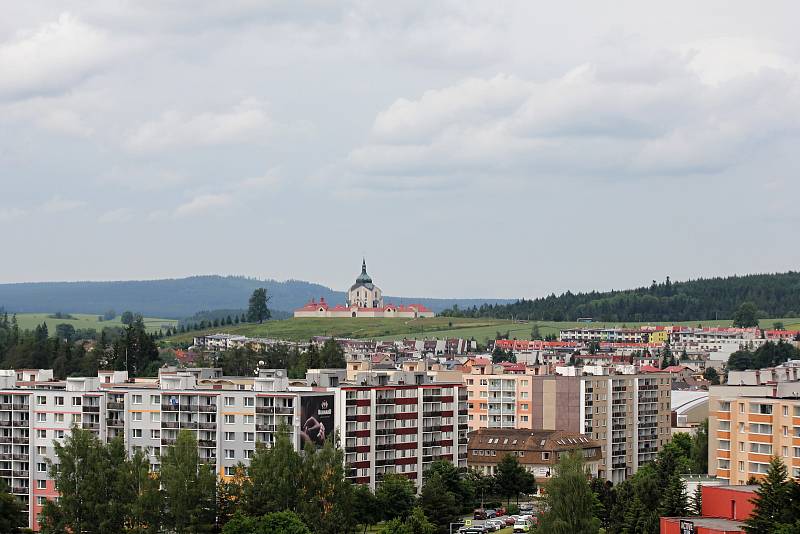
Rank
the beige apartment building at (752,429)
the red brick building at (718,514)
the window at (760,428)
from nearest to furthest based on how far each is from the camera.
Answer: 1. the red brick building at (718,514)
2. the beige apartment building at (752,429)
3. the window at (760,428)

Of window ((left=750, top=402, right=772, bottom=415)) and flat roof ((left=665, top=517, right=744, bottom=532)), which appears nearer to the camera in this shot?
flat roof ((left=665, top=517, right=744, bottom=532))

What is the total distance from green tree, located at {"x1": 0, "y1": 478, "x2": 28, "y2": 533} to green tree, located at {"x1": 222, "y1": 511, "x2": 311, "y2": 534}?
46.1ft

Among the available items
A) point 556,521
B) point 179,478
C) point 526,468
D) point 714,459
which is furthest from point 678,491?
point 526,468

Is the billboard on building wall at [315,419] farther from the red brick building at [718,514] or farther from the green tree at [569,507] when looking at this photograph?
the red brick building at [718,514]

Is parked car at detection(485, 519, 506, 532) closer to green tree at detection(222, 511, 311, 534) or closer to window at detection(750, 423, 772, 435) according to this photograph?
window at detection(750, 423, 772, 435)

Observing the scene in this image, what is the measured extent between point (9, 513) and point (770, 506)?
4333 centimetres

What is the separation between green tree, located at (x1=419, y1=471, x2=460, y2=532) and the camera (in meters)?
97.7

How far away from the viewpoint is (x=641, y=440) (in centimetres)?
14238

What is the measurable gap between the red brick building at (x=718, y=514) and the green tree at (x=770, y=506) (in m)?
1.41

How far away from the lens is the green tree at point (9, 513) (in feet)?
299

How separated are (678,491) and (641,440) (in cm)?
6003

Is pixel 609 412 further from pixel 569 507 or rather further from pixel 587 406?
pixel 569 507

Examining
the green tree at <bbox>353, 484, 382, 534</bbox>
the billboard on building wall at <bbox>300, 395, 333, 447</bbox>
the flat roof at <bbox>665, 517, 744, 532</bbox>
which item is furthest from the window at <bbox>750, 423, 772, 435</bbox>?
the billboard on building wall at <bbox>300, 395, 333, 447</bbox>

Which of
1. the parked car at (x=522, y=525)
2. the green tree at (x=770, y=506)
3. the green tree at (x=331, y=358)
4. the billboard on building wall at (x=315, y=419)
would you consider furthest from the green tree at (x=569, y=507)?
the green tree at (x=331, y=358)
